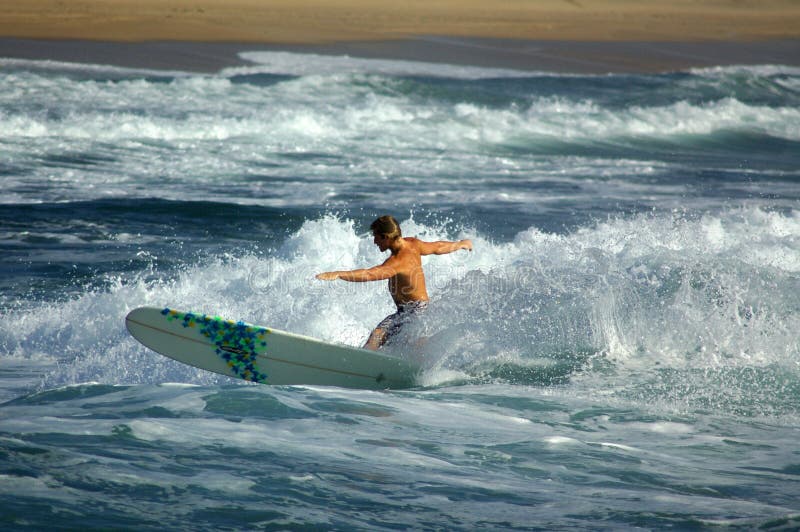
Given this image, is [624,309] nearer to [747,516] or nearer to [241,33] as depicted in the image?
[747,516]

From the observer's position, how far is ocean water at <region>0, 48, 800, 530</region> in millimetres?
4547

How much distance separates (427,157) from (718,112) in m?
10.7

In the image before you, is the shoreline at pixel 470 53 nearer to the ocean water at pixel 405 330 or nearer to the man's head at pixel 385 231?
the ocean water at pixel 405 330

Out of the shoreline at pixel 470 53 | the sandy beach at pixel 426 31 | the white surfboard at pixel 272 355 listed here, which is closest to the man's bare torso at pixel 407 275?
the white surfboard at pixel 272 355

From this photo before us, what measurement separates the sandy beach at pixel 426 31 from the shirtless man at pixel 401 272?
22.2 meters

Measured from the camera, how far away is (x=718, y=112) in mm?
25219

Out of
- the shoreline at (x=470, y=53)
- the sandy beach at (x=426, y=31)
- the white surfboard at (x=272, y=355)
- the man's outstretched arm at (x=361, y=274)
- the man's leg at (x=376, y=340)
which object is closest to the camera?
the man's outstretched arm at (x=361, y=274)

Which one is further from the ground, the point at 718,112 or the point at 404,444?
the point at 718,112

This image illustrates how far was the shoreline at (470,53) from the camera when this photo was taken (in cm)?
2928

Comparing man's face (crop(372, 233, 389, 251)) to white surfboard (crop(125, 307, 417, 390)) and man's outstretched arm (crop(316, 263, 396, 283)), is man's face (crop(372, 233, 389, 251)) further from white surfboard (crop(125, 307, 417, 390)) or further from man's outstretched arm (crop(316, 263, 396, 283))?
white surfboard (crop(125, 307, 417, 390))

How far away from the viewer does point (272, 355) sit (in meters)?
7.08

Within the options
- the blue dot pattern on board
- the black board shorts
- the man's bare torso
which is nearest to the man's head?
the man's bare torso

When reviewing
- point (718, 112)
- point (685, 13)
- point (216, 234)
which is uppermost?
point (685, 13)

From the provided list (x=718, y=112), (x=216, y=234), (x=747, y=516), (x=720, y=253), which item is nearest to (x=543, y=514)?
(x=747, y=516)
